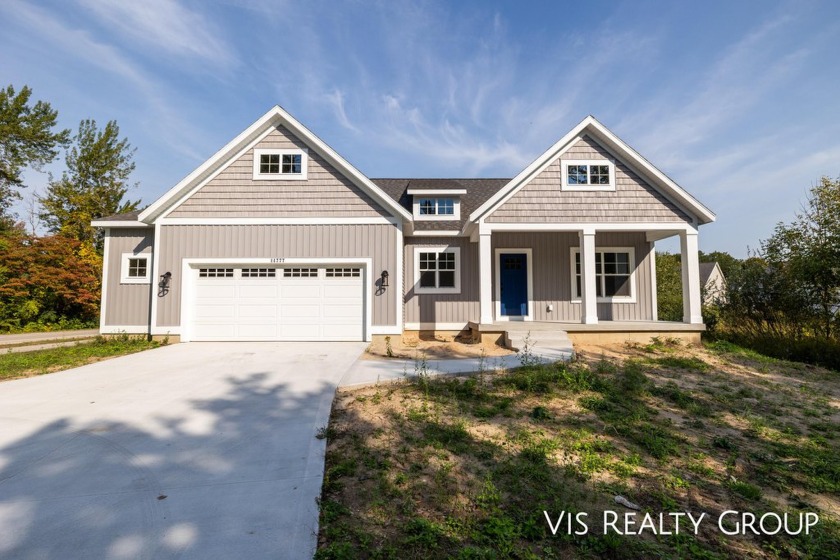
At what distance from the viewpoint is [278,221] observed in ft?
34.0

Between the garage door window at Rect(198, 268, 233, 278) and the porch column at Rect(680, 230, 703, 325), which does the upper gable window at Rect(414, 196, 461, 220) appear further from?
the porch column at Rect(680, 230, 703, 325)

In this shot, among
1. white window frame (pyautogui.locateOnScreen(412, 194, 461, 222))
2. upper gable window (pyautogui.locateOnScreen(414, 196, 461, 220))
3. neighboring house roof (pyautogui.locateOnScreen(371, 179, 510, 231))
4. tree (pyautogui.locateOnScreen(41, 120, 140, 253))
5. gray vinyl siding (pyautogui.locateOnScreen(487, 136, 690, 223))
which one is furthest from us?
tree (pyautogui.locateOnScreen(41, 120, 140, 253))

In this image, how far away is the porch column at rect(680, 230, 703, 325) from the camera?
995 centimetres

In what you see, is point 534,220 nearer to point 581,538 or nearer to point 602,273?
point 602,273

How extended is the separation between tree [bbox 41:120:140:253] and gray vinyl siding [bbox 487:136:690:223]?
24.0 metres

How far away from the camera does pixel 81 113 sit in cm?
2492

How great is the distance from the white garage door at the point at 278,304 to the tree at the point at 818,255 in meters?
11.6

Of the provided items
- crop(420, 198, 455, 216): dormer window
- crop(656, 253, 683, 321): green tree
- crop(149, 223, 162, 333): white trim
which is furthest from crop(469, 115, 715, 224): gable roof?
crop(149, 223, 162, 333): white trim

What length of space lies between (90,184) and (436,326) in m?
27.7

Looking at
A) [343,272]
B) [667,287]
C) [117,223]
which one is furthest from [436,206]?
[667,287]

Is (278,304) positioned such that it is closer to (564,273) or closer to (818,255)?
(564,273)

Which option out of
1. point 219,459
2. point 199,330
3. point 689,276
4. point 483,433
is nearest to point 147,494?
point 219,459

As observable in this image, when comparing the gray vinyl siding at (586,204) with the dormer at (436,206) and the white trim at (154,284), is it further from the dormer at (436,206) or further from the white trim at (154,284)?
the white trim at (154,284)

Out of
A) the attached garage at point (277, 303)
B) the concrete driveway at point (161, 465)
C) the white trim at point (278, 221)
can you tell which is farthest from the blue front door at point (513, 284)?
the concrete driveway at point (161, 465)
